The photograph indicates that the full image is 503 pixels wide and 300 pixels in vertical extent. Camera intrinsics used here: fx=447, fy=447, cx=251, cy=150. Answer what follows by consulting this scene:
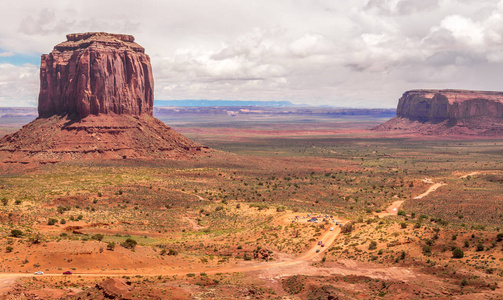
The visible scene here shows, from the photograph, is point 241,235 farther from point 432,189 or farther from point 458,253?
point 432,189

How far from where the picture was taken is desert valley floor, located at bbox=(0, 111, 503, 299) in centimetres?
3300

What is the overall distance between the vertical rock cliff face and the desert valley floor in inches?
837

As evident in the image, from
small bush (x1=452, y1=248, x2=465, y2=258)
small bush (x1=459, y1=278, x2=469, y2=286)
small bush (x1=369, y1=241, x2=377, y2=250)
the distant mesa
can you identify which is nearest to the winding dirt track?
small bush (x1=369, y1=241, x2=377, y2=250)

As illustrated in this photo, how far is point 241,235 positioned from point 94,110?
77466 millimetres

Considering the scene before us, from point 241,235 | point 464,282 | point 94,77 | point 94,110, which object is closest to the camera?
point 464,282

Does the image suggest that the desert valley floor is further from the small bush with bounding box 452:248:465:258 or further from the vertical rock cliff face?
the vertical rock cliff face

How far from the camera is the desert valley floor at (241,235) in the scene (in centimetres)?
3300

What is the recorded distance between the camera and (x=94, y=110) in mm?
116500

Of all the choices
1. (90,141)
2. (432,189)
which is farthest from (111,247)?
(90,141)

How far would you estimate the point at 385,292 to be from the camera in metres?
32.5

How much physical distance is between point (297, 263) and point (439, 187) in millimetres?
55202

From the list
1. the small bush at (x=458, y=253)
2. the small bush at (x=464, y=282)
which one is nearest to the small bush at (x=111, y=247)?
the small bush at (x=464, y=282)

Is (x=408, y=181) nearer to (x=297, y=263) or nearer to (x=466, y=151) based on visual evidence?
(x=297, y=263)

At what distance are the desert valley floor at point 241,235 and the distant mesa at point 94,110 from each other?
9847 mm
